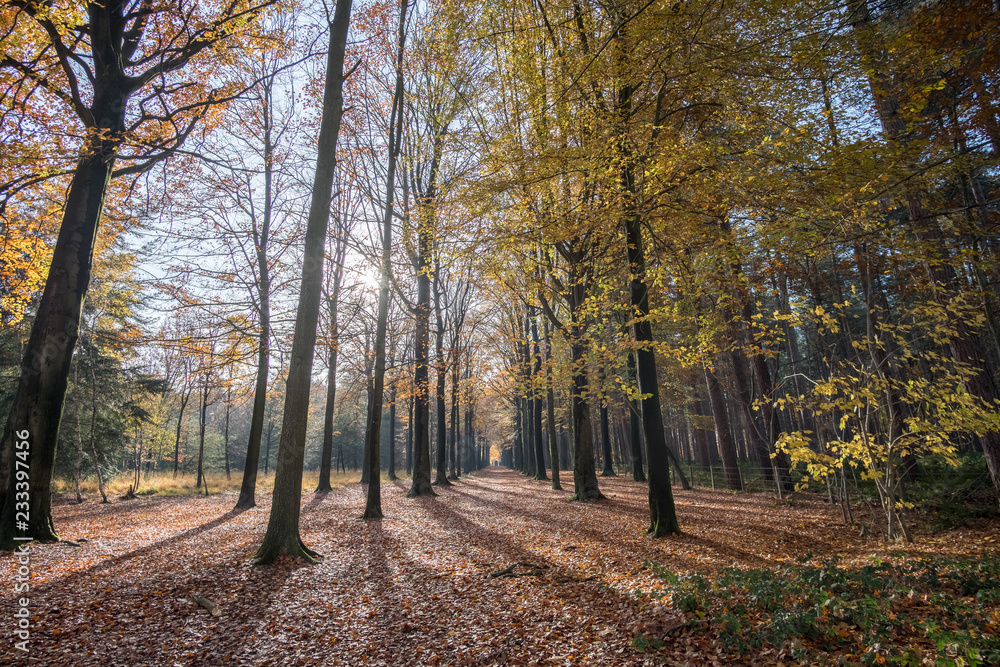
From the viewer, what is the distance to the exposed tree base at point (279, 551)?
6.27 m

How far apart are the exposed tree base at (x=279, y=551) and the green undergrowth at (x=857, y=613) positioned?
17.4 ft

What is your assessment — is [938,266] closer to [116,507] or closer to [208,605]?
[208,605]

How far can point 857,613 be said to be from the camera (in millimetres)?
3475

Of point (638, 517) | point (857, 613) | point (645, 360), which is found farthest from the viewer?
point (638, 517)

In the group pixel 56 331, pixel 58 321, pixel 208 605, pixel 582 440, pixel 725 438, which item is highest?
pixel 58 321

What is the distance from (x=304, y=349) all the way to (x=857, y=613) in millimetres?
7524

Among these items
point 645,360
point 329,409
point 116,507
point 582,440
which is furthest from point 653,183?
point 116,507

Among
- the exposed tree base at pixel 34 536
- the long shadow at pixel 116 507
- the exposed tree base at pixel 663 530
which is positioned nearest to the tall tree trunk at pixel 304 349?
the exposed tree base at pixel 34 536

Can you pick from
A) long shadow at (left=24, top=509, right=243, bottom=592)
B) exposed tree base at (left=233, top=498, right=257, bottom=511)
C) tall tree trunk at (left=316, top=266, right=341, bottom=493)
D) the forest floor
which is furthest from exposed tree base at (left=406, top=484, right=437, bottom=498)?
long shadow at (left=24, top=509, right=243, bottom=592)

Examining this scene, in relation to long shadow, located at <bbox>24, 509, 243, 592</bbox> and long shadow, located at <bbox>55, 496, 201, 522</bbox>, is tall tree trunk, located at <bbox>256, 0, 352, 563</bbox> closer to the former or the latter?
long shadow, located at <bbox>24, 509, 243, 592</bbox>

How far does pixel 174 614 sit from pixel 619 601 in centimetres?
490

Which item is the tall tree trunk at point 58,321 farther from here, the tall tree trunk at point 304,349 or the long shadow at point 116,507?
the long shadow at point 116,507

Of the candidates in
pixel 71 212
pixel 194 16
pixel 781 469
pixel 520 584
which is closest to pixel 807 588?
pixel 520 584

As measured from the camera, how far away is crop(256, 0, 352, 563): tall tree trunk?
6.52 m
